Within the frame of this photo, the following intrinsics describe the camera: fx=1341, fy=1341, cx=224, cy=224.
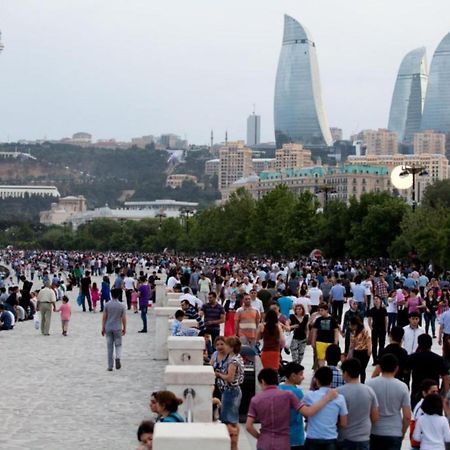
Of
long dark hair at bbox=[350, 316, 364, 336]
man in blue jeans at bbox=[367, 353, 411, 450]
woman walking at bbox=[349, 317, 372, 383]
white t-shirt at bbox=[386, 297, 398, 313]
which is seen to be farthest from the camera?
white t-shirt at bbox=[386, 297, 398, 313]

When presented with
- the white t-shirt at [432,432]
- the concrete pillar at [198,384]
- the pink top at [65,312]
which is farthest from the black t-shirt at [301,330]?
the pink top at [65,312]

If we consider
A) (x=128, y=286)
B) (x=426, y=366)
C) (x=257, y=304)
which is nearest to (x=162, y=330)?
(x=257, y=304)

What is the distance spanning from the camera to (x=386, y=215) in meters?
67.4

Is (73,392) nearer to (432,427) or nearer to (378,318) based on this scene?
(378,318)

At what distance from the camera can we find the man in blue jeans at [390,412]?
1001 centimetres

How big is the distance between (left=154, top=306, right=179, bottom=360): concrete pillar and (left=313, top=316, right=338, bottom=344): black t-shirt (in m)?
5.89

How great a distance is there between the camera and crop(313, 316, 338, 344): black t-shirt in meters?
15.6

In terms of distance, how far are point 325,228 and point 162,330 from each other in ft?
175

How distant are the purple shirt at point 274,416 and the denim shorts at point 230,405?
8.50 ft

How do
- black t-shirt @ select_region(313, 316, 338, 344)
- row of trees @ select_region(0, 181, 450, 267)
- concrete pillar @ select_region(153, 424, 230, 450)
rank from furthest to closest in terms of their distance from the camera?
row of trees @ select_region(0, 181, 450, 267), black t-shirt @ select_region(313, 316, 338, 344), concrete pillar @ select_region(153, 424, 230, 450)

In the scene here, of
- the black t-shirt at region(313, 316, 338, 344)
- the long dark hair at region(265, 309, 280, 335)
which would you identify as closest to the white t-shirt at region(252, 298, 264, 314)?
the black t-shirt at region(313, 316, 338, 344)

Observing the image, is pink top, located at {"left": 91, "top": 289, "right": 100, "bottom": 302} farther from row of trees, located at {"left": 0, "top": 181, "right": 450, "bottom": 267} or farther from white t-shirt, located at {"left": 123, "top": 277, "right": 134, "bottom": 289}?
row of trees, located at {"left": 0, "top": 181, "right": 450, "bottom": 267}

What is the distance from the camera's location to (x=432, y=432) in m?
9.56

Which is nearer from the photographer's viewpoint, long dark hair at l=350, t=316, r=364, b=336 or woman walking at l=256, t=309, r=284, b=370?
long dark hair at l=350, t=316, r=364, b=336
